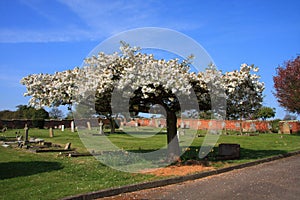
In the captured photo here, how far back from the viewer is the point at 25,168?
11.3m

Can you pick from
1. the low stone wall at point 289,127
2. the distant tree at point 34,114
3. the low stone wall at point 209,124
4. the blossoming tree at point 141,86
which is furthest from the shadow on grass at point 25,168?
the distant tree at point 34,114

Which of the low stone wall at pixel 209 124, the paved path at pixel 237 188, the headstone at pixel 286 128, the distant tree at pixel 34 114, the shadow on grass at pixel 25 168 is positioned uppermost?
the distant tree at pixel 34 114

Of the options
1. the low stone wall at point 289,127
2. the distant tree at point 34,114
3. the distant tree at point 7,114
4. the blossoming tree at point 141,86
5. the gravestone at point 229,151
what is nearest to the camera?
the blossoming tree at point 141,86

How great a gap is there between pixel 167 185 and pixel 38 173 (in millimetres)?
4355


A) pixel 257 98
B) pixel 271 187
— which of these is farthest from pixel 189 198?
pixel 257 98

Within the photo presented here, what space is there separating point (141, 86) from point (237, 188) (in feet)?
13.7

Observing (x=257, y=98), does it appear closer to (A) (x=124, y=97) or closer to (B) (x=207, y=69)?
(B) (x=207, y=69)

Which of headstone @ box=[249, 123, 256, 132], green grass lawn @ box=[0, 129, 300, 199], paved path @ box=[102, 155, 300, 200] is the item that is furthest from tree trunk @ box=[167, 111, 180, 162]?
headstone @ box=[249, 123, 256, 132]

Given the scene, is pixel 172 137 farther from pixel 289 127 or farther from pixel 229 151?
pixel 289 127

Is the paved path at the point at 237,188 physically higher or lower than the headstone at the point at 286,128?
lower

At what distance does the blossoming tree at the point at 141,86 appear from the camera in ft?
33.2

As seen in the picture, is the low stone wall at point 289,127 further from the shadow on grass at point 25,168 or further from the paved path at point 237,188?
the shadow on grass at point 25,168

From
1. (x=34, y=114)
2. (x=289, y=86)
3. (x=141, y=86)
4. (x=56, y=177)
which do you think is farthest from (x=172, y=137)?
(x=34, y=114)

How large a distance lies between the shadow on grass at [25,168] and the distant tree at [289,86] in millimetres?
28899
